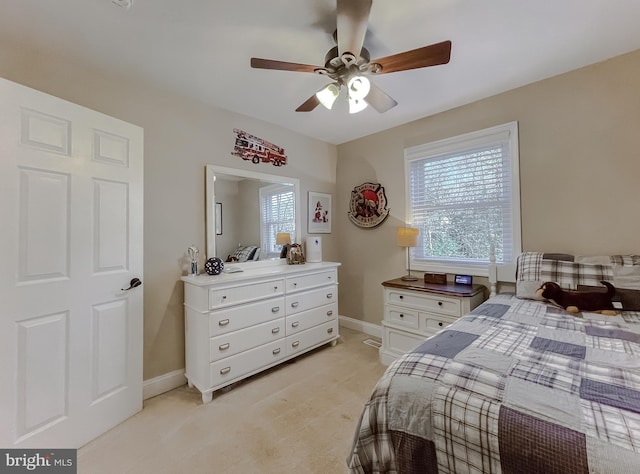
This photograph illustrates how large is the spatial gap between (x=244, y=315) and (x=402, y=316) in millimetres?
1461

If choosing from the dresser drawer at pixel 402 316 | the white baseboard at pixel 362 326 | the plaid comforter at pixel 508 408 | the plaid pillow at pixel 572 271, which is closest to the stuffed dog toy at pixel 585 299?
the plaid pillow at pixel 572 271

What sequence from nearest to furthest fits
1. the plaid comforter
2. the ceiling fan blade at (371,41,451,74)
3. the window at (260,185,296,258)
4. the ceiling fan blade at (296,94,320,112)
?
the plaid comforter < the ceiling fan blade at (371,41,451,74) < the ceiling fan blade at (296,94,320,112) < the window at (260,185,296,258)

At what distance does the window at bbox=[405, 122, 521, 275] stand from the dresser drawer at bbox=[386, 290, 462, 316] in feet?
1.70

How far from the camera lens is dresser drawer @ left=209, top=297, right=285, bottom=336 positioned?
2.08 m

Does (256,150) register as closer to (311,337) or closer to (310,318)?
(310,318)

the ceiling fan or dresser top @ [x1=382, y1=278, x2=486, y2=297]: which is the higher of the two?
the ceiling fan

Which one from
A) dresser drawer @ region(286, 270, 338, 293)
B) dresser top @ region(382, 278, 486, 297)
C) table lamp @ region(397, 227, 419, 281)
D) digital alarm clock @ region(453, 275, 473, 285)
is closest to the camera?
dresser top @ region(382, 278, 486, 297)

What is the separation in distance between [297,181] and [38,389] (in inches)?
104

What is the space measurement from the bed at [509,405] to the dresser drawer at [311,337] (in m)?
1.64

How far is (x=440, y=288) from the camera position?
7.89ft

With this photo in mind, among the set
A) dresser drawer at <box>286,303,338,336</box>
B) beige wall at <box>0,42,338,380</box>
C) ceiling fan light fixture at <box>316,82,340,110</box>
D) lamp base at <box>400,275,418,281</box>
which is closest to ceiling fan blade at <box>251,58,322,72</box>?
ceiling fan light fixture at <box>316,82,340,110</box>

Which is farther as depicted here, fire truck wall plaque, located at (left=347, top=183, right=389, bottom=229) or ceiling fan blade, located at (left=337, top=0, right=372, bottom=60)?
fire truck wall plaque, located at (left=347, top=183, right=389, bottom=229)

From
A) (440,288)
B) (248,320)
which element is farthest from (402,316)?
(248,320)

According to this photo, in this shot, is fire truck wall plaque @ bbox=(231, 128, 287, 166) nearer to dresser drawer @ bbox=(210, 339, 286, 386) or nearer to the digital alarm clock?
dresser drawer @ bbox=(210, 339, 286, 386)
